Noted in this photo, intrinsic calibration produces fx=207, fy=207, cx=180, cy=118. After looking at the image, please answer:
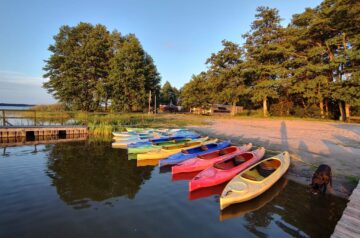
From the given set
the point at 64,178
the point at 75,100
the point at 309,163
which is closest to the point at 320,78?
the point at 309,163

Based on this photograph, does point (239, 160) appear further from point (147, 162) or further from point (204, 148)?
point (147, 162)

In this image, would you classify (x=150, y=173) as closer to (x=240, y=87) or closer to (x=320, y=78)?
(x=320, y=78)

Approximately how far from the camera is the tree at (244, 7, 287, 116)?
33.3 metres

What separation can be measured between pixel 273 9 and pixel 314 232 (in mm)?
39432

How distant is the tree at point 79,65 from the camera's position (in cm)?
3500

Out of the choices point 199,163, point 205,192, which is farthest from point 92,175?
point 205,192

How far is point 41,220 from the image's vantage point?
5082 millimetres

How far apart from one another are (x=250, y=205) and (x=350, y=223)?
2208 millimetres

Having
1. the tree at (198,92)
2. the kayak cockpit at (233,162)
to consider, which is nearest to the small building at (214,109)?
the tree at (198,92)

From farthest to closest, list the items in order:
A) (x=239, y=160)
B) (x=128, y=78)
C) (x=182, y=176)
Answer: (x=128, y=78), (x=239, y=160), (x=182, y=176)

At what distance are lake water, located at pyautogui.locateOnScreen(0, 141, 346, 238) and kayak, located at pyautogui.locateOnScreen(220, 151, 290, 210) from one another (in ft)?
1.12

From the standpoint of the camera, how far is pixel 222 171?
7.16 meters

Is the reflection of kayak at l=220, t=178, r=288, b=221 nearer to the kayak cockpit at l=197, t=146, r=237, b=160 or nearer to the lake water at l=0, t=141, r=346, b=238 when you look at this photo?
the lake water at l=0, t=141, r=346, b=238

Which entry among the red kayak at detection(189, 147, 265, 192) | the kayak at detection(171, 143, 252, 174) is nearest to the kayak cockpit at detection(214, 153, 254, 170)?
the red kayak at detection(189, 147, 265, 192)
